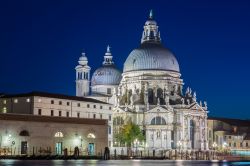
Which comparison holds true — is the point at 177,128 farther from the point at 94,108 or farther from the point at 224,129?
the point at 224,129

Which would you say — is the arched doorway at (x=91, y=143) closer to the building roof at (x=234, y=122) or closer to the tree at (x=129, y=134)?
the tree at (x=129, y=134)

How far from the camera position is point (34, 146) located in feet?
254

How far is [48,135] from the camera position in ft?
264

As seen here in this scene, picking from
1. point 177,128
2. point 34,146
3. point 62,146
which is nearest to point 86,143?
point 62,146

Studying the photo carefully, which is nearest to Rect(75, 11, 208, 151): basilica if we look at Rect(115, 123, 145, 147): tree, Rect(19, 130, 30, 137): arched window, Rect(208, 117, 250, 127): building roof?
Rect(115, 123, 145, 147): tree

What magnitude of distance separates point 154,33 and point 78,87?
2164cm

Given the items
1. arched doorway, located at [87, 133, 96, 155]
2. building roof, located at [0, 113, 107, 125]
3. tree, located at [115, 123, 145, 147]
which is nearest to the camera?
building roof, located at [0, 113, 107, 125]

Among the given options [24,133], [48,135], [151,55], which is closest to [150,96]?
[151,55]

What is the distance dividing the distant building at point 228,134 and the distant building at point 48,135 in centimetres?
5184

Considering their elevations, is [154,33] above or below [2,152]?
above

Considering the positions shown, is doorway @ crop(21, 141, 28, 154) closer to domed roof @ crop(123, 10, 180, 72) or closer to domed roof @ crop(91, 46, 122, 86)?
domed roof @ crop(123, 10, 180, 72)

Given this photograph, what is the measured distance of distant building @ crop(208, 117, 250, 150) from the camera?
13688cm

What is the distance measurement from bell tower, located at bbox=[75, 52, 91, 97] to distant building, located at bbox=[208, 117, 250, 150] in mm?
32097

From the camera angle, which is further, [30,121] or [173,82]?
[173,82]
